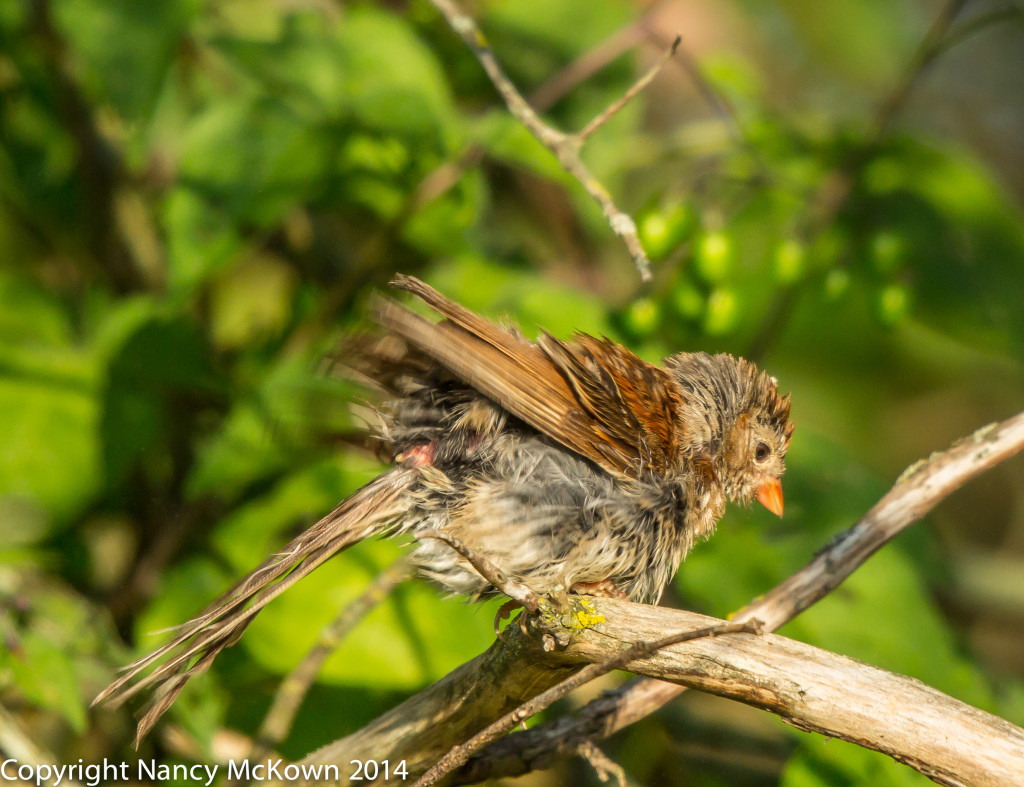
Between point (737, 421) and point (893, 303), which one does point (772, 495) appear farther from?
point (893, 303)

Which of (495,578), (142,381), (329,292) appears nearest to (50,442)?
(142,381)

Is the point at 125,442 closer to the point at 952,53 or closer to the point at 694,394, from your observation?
the point at 694,394

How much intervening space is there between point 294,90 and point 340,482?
1.28m

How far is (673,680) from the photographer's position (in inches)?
74.0

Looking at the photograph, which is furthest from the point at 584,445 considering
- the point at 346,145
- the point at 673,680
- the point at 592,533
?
the point at 346,145

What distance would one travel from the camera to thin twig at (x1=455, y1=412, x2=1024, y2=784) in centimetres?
231

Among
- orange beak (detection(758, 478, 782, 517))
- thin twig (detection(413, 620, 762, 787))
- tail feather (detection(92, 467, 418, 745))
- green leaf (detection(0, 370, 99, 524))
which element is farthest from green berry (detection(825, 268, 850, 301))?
green leaf (detection(0, 370, 99, 524))

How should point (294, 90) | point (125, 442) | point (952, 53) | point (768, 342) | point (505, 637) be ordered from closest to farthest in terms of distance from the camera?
point (505, 637)
point (294, 90)
point (125, 442)
point (768, 342)
point (952, 53)

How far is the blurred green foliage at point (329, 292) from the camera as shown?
2.99 metres

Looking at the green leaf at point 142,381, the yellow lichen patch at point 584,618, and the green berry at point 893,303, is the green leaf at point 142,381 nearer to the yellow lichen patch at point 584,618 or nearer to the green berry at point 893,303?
the yellow lichen patch at point 584,618

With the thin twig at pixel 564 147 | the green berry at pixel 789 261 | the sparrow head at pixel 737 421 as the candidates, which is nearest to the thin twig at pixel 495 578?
the thin twig at pixel 564 147

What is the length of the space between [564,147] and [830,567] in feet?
3.97

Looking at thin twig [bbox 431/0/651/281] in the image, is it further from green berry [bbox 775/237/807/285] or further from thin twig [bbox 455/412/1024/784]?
green berry [bbox 775/237/807/285]

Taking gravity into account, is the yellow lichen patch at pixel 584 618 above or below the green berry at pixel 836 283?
below
